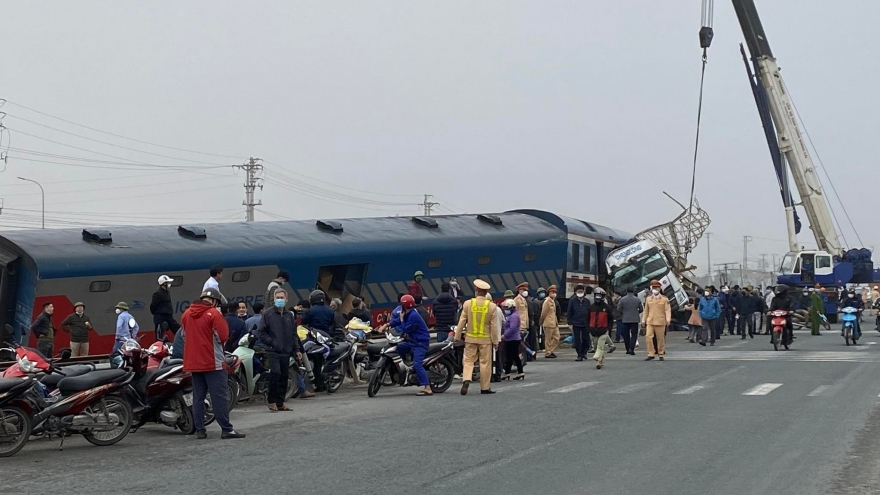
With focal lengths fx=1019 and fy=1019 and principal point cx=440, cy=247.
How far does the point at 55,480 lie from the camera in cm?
894

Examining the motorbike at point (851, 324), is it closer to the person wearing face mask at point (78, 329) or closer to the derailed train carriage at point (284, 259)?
the derailed train carriage at point (284, 259)

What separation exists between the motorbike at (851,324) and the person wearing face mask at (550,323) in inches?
346

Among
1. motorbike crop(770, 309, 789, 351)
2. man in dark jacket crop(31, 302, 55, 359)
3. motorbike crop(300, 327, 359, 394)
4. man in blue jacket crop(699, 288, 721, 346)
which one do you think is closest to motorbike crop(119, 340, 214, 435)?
motorbike crop(300, 327, 359, 394)

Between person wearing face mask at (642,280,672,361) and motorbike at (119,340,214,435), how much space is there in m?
13.1

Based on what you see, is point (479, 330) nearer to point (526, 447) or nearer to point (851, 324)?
A: point (526, 447)

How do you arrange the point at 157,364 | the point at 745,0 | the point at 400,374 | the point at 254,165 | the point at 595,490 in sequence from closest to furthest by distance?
the point at 595,490
the point at 157,364
the point at 400,374
the point at 745,0
the point at 254,165

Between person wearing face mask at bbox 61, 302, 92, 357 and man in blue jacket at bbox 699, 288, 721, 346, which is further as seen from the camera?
man in blue jacket at bbox 699, 288, 721, 346

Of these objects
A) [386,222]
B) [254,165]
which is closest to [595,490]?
[386,222]

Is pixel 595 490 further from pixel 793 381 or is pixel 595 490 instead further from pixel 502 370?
pixel 502 370

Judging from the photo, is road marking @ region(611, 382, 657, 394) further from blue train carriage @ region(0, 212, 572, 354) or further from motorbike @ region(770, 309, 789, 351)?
blue train carriage @ region(0, 212, 572, 354)

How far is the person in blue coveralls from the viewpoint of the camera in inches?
629

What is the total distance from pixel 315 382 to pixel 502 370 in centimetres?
440

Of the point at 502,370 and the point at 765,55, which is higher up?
the point at 765,55

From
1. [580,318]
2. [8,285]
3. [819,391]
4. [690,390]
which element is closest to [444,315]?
[690,390]
